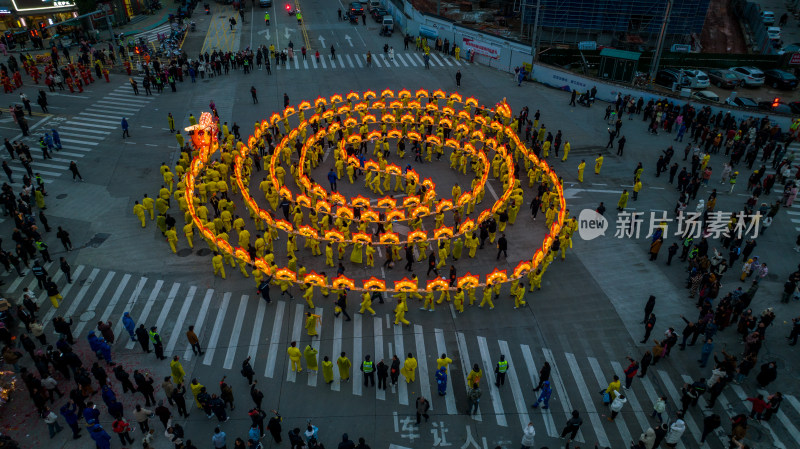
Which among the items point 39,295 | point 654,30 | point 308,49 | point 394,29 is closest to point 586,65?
point 654,30

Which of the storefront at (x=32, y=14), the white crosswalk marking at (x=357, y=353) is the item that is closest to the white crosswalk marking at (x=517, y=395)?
the white crosswalk marking at (x=357, y=353)

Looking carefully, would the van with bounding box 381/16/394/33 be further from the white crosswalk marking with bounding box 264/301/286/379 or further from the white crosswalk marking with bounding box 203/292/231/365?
the white crosswalk marking with bounding box 264/301/286/379

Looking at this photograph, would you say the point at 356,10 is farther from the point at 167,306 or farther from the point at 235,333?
the point at 235,333

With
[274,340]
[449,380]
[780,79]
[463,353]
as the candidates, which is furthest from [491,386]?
[780,79]

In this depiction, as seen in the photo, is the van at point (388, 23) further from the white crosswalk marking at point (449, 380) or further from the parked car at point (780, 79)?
the white crosswalk marking at point (449, 380)

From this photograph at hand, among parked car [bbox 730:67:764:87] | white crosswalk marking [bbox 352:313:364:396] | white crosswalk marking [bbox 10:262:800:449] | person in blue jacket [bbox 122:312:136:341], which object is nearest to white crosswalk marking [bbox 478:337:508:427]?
white crosswalk marking [bbox 10:262:800:449]
